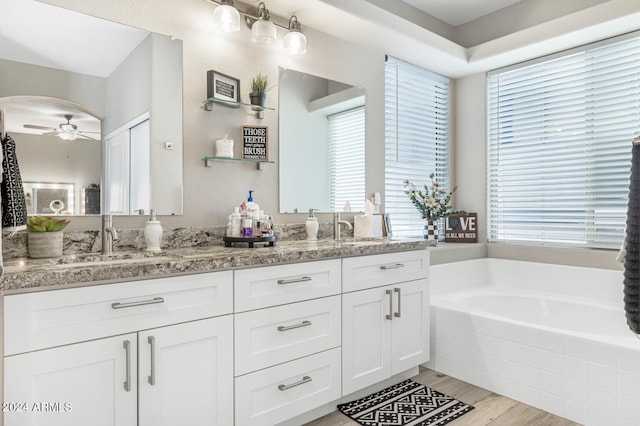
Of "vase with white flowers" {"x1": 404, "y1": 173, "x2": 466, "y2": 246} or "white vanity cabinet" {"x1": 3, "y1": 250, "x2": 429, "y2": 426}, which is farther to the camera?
"vase with white flowers" {"x1": 404, "y1": 173, "x2": 466, "y2": 246}

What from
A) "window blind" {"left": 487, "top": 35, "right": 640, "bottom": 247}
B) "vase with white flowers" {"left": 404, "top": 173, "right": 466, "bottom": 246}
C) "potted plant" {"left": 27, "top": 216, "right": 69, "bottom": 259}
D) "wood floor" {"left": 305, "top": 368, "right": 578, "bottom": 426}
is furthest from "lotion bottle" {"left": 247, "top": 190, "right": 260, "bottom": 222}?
"window blind" {"left": 487, "top": 35, "right": 640, "bottom": 247}

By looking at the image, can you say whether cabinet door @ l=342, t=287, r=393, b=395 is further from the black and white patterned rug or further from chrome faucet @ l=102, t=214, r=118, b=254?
chrome faucet @ l=102, t=214, r=118, b=254

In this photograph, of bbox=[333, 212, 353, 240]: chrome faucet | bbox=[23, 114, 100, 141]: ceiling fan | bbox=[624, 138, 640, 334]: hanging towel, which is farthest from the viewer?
bbox=[333, 212, 353, 240]: chrome faucet

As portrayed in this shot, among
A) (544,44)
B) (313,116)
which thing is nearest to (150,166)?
(313,116)

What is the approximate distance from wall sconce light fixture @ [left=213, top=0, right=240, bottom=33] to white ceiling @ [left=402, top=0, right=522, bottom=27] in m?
1.65

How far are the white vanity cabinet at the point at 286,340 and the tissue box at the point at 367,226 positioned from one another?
811 mm

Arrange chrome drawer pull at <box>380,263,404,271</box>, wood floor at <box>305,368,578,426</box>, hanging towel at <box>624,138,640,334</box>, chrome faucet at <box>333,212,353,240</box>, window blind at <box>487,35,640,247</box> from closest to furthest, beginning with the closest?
Result: hanging towel at <box>624,138,640,334</box> < wood floor at <box>305,368,578,426</box> < chrome drawer pull at <box>380,263,404,271</box> < chrome faucet at <box>333,212,353,240</box> < window blind at <box>487,35,640,247</box>

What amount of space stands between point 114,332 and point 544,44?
338 cm

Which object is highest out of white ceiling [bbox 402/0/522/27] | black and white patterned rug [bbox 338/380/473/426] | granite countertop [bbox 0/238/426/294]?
white ceiling [bbox 402/0/522/27]

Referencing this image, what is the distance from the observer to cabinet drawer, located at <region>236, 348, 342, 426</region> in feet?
5.62

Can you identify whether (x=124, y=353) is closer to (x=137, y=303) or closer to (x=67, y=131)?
(x=137, y=303)

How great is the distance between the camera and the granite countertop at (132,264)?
1.24 m

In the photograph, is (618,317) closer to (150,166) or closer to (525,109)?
(525,109)

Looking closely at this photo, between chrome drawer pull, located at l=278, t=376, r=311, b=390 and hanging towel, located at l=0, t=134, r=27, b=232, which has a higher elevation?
hanging towel, located at l=0, t=134, r=27, b=232
